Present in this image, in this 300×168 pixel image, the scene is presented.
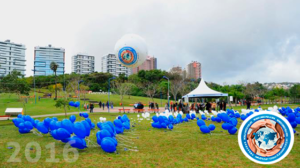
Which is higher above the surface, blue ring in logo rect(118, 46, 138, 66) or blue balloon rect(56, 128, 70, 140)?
blue ring in logo rect(118, 46, 138, 66)

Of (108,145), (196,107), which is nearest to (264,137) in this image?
(108,145)

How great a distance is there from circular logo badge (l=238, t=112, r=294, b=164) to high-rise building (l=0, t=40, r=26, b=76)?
148m

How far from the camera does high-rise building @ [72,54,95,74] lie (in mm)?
155750

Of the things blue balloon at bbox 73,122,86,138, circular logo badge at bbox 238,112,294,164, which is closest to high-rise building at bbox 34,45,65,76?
blue balloon at bbox 73,122,86,138

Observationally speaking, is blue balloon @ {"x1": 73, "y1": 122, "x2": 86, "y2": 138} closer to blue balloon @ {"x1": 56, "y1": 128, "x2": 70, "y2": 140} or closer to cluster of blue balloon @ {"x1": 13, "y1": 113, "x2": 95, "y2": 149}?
cluster of blue balloon @ {"x1": 13, "y1": 113, "x2": 95, "y2": 149}

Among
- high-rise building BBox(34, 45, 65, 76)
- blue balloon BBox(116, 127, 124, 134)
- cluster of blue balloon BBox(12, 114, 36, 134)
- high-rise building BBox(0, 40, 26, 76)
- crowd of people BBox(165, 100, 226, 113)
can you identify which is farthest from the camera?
high-rise building BBox(34, 45, 65, 76)

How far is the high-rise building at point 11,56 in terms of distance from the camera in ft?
432

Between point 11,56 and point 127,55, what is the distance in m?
153

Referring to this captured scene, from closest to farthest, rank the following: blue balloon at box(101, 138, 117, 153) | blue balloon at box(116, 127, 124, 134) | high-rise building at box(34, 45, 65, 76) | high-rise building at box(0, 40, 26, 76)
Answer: blue balloon at box(101, 138, 117, 153) < blue balloon at box(116, 127, 124, 134) < high-rise building at box(0, 40, 26, 76) < high-rise building at box(34, 45, 65, 76)

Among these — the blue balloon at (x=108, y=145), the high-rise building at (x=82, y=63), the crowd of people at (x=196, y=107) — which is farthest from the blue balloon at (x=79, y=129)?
the high-rise building at (x=82, y=63)

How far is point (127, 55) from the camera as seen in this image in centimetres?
957

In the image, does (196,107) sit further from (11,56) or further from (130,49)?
(11,56)

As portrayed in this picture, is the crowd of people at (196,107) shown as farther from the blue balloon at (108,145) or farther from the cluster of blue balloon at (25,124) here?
the blue balloon at (108,145)

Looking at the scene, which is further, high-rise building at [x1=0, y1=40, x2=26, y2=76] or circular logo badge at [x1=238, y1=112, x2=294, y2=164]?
high-rise building at [x1=0, y1=40, x2=26, y2=76]
